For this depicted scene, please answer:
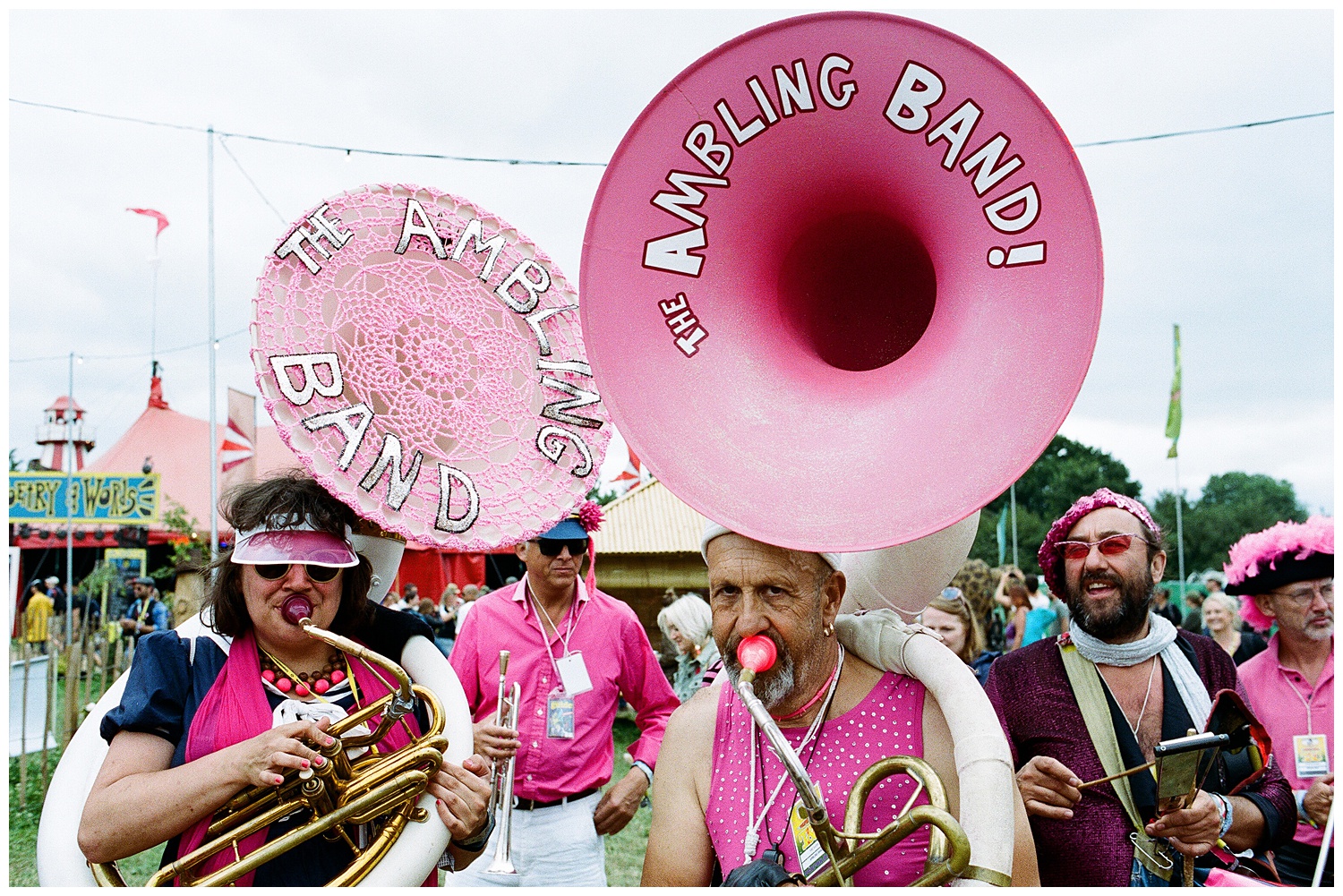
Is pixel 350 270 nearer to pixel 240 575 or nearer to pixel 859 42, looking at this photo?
pixel 240 575

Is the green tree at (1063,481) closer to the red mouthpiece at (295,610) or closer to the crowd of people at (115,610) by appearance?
the crowd of people at (115,610)

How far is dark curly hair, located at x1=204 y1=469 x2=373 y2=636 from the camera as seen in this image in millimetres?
2084

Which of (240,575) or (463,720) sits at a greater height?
(240,575)

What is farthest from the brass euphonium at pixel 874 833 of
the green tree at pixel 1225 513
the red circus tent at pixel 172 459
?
the green tree at pixel 1225 513

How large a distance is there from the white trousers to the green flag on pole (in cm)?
2188

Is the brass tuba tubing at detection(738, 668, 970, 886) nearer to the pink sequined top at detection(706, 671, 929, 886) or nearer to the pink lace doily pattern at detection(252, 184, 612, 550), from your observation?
the pink sequined top at detection(706, 671, 929, 886)

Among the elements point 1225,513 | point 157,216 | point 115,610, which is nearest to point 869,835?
point 157,216

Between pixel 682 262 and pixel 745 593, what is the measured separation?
0.61m

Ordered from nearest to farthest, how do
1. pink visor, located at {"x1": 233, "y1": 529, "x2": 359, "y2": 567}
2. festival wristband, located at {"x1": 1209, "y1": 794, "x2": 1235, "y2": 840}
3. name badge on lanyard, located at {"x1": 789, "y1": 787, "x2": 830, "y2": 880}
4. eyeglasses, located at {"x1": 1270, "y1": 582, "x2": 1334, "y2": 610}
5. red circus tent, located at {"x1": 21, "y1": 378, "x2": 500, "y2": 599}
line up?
name badge on lanyard, located at {"x1": 789, "y1": 787, "x2": 830, "y2": 880}
pink visor, located at {"x1": 233, "y1": 529, "x2": 359, "y2": 567}
festival wristband, located at {"x1": 1209, "y1": 794, "x2": 1235, "y2": 840}
eyeglasses, located at {"x1": 1270, "y1": 582, "x2": 1334, "y2": 610}
red circus tent, located at {"x1": 21, "y1": 378, "x2": 500, "y2": 599}

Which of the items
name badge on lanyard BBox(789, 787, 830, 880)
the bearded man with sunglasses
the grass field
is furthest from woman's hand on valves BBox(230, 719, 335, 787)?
the grass field

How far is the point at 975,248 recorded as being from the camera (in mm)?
1718

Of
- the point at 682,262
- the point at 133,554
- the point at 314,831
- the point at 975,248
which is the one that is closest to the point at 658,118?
the point at 682,262

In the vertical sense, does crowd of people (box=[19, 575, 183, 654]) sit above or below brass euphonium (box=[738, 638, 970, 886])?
below

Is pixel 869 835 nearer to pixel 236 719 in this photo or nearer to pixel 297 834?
pixel 297 834
